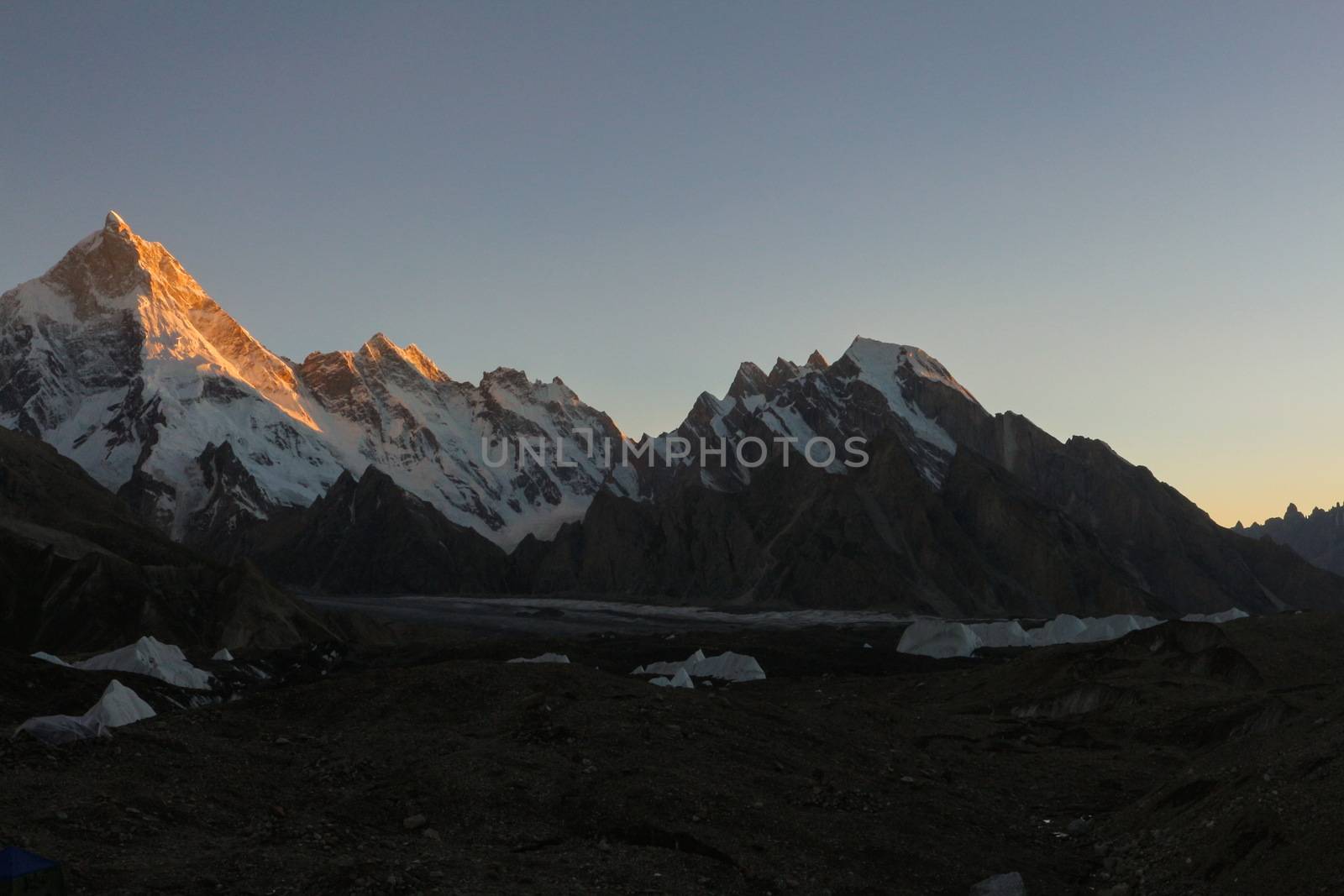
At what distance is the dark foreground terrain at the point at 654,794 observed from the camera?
24.1m

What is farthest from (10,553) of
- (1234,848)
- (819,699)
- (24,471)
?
(1234,848)

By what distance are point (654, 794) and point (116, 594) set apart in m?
104

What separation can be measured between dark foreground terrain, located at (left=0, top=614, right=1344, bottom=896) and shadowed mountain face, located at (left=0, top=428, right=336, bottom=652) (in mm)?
66320

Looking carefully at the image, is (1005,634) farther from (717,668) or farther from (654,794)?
(654,794)

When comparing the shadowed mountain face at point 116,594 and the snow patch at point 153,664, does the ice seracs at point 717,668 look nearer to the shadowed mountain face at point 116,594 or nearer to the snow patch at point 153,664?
the snow patch at point 153,664

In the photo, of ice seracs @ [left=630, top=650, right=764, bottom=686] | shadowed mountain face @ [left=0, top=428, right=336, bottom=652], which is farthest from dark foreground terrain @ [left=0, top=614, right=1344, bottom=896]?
shadowed mountain face @ [left=0, top=428, right=336, bottom=652]

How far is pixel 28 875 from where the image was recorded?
20.1m

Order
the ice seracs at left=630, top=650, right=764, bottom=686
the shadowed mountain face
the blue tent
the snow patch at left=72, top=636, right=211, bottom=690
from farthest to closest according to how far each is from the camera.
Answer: the shadowed mountain face < the ice seracs at left=630, top=650, right=764, bottom=686 < the snow patch at left=72, top=636, right=211, bottom=690 < the blue tent

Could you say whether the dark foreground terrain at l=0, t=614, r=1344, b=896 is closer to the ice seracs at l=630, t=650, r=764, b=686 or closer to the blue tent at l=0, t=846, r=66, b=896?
the blue tent at l=0, t=846, r=66, b=896

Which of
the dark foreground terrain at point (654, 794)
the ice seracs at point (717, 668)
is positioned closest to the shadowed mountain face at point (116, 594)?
the ice seracs at point (717, 668)

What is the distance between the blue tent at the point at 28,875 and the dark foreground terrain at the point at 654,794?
3.39 feet

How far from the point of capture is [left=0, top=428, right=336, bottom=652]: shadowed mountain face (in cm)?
11625

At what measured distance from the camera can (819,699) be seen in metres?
66.6

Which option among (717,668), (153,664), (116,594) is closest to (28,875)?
(153,664)
